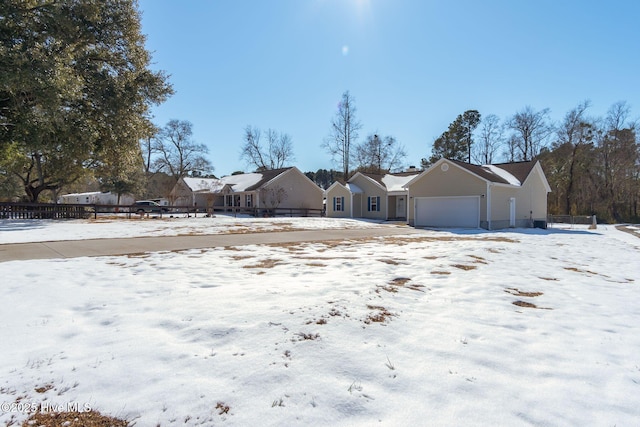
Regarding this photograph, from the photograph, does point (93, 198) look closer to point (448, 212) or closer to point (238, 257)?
point (448, 212)

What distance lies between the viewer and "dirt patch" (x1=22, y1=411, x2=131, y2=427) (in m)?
2.26

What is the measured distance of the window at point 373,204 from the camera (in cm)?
3123

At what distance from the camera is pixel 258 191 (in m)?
34.4

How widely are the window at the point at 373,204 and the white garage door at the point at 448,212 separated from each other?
8.10m

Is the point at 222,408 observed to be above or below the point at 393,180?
below

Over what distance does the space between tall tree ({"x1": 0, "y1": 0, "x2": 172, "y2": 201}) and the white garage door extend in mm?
16691

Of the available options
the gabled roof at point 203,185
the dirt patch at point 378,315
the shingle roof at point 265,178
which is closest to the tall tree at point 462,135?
the shingle roof at point 265,178

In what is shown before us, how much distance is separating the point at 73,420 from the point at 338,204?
3136 centimetres

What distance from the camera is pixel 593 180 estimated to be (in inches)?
1404

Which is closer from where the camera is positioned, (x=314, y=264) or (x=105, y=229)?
(x=314, y=264)

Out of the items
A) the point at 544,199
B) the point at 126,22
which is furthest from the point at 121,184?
the point at 544,199

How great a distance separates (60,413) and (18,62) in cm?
1548

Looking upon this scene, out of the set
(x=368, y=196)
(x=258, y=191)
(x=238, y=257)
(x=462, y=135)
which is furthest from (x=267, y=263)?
(x=462, y=135)

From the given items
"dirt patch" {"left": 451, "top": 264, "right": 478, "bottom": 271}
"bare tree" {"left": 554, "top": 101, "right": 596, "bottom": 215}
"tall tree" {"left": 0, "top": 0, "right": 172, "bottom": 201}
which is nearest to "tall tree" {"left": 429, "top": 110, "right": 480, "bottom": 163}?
"bare tree" {"left": 554, "top": 101, "right": 596, "bottom": 215}
